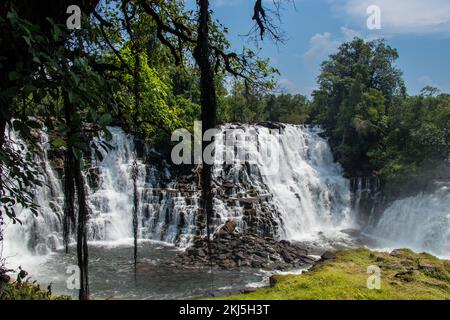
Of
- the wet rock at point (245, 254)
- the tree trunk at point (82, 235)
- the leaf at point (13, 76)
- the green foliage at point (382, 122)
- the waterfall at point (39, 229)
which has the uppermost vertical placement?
the green foliage at point (382, 122)

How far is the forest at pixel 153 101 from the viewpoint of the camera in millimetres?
2918

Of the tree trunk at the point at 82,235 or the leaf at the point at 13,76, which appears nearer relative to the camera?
the leaf at the point at 13,76

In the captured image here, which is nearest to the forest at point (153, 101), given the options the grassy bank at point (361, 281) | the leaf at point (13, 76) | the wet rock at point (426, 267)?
the leaf at point (13, 76)

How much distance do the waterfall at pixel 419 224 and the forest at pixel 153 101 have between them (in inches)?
71.6

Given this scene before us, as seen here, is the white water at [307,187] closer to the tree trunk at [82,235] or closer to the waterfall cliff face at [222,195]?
the waterfall cliff face at [222,195]

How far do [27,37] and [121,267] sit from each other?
13.9 m

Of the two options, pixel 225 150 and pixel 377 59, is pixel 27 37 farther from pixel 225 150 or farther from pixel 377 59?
pixel 377 59

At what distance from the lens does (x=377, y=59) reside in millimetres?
41781

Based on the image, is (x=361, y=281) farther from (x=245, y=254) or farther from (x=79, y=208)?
(x=245, y=254)

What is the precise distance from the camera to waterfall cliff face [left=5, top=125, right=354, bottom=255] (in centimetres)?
1877

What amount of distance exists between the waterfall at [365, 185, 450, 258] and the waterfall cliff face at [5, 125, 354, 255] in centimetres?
315

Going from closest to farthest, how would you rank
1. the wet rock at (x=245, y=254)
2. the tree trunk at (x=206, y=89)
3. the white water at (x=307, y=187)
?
the tree trunk at (x=206, y=89) < the wet rock at (x=245, y=254) < the white water at (x=307, y=187)

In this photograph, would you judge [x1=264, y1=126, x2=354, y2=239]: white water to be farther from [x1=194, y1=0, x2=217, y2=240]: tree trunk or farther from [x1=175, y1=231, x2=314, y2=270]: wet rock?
[x1=194, y1=0, x2=217, y2=240]: tree trunk

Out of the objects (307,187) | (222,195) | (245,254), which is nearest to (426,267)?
(245,254)
